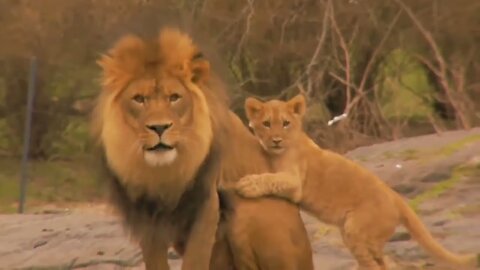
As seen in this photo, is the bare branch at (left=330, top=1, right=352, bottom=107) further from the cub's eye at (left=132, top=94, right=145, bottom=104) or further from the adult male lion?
the cub's eye at (left=132, top=94, right=145, bottom=104)

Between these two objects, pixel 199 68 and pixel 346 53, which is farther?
pixel 346 53

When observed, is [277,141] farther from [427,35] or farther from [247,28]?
[427,35]

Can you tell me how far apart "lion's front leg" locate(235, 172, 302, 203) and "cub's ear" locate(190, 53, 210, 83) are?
52cm

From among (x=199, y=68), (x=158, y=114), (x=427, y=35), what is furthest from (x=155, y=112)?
(x=427, y=35)

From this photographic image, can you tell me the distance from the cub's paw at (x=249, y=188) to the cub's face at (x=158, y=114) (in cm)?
56

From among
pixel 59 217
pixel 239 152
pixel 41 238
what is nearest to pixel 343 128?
pixel 59 217

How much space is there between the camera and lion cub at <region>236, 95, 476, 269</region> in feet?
13.5

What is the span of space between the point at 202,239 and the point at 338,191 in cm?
122

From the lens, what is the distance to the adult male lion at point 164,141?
9.72 ft

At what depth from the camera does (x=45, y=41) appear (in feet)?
40.1

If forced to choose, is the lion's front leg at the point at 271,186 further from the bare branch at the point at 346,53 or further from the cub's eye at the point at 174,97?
the bare branch at the point at 346,53

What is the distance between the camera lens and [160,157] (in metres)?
2.94

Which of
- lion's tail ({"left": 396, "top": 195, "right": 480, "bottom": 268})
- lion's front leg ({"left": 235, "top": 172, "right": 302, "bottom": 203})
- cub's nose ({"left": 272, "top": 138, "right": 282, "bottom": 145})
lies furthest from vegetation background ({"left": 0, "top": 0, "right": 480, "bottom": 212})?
lion's front leg ({"left": 235, "top": 172, "right": 302, "bottom": 203})

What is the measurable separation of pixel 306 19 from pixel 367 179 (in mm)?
7495
